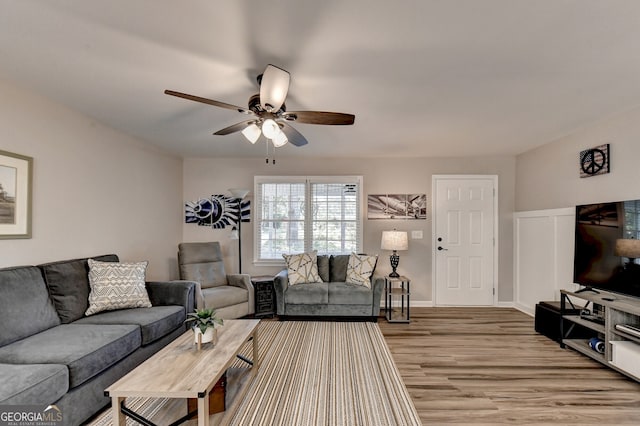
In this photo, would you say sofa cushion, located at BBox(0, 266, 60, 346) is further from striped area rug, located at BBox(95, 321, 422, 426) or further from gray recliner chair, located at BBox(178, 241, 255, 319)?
gray recliner chair, located at BBox(178, 241, 255, 319)

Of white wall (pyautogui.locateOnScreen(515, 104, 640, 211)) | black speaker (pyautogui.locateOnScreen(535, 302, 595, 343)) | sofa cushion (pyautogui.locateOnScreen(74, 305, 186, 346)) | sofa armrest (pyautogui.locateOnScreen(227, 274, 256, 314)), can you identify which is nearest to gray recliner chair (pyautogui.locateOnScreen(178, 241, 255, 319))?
sofa armrest (pyautogui.locateOnScreen(227, 274, 256, 314))

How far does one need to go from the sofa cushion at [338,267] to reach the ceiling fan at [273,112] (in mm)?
2420

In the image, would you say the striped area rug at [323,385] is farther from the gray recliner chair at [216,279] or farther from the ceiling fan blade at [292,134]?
the ceiling fan blade at [292,134]

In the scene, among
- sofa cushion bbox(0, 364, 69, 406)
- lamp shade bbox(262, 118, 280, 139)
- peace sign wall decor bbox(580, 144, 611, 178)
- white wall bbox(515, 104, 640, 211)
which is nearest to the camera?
sofa cushion bbox(0, 364, 69, 406)

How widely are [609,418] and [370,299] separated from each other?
2.42 metres

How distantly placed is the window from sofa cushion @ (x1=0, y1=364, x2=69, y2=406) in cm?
327

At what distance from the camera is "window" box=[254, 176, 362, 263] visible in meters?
4.96

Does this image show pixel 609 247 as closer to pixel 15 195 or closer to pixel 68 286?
pixel 68 286

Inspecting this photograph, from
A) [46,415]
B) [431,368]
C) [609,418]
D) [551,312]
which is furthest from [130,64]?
[551,312]

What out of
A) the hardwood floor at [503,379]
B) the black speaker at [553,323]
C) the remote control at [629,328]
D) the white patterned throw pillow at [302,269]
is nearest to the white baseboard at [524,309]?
the hardwood floor at [503,379]

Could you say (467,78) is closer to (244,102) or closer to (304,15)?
(304,15)

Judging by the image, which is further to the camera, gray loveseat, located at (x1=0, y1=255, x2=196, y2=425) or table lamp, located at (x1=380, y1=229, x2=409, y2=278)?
table lamp, located at (x1=380, y1=229, x2=409, y2=278)

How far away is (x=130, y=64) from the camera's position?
2.08m

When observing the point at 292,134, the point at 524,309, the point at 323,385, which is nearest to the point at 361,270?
the point at 323,385
